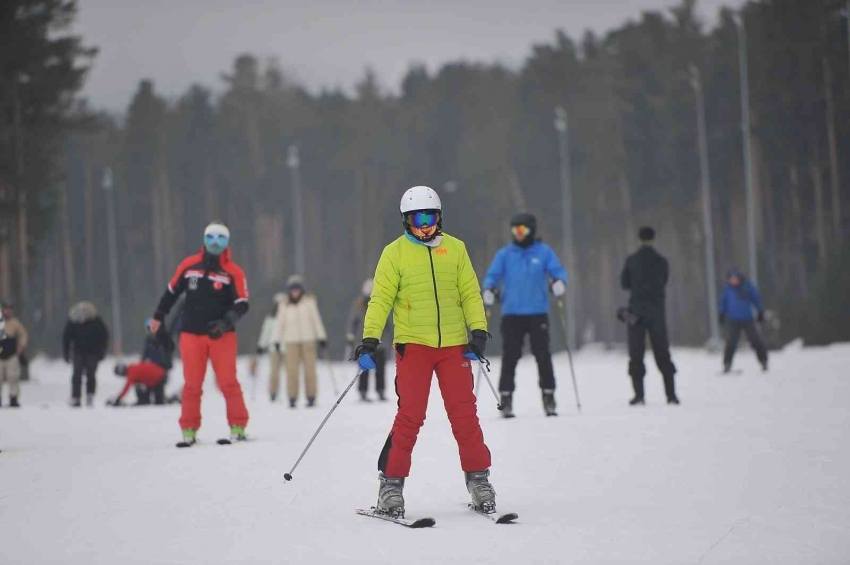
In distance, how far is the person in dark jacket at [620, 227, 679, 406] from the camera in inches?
580

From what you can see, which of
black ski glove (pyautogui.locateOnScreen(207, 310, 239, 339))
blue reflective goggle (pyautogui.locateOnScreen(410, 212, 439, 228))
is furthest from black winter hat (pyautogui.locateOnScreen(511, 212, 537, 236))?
blue reflective goggle (pyautogui.locateOnScreen(410, 212, 439, 228))

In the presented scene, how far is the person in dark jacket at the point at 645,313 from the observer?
14734mm

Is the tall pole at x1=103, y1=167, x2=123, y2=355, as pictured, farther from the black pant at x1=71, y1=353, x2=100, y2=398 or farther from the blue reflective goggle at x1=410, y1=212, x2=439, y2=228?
the blue reflective goggle at x1=410, y1=212, x2=439, y2=228

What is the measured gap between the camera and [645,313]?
14.8 metres

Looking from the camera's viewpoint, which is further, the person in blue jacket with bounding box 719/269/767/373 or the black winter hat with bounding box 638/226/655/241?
the person in blue jacket with bounding box 719/269/767/373

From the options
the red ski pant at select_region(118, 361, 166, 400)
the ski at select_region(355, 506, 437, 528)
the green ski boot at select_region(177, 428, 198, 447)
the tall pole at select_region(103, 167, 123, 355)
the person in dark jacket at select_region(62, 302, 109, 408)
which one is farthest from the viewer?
the tall pole at select_region(103, 167, 123, 355)

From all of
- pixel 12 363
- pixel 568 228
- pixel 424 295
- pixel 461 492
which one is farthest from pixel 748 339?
pixel 568 228

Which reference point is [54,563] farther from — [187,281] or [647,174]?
[647,174]

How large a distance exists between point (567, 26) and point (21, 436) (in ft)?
191

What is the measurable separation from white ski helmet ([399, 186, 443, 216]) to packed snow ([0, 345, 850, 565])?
195cm

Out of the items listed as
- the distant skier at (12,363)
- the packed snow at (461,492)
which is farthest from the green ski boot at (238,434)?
the distant skier at (12,363)

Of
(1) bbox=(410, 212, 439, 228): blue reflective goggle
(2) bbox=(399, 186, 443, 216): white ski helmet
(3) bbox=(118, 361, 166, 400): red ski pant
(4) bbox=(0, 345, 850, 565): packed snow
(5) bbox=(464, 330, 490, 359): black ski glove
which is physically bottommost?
(4) bbox=(0, 345, 850, 565): packed snow

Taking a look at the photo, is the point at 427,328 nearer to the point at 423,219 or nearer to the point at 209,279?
the point at 423,219

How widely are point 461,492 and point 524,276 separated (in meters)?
5.23
